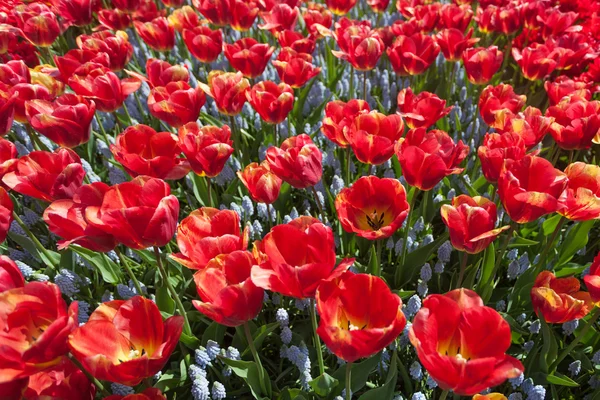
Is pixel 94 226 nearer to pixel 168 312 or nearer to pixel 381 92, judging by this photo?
pixel 168 312

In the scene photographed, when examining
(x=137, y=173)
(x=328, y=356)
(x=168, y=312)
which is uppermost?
(x=137, y=173)

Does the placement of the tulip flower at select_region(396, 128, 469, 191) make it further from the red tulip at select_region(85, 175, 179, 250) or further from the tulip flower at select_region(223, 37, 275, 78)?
the tulip flower at select_region(223, 37, 275, 78)

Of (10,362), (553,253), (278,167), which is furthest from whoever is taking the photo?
(553,253)

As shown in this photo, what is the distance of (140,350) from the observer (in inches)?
48.9

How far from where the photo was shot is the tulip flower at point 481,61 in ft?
8.09

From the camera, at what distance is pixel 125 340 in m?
1.21

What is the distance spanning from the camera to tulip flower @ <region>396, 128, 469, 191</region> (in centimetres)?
158

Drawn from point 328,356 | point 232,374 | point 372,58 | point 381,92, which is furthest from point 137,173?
point 381,92

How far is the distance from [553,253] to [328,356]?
1038 mm

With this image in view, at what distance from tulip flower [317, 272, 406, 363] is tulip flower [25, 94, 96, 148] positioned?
1271 mm

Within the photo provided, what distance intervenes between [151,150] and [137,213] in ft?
1.66

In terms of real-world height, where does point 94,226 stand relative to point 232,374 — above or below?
above

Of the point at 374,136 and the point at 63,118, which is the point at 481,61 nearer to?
the point at 374,136

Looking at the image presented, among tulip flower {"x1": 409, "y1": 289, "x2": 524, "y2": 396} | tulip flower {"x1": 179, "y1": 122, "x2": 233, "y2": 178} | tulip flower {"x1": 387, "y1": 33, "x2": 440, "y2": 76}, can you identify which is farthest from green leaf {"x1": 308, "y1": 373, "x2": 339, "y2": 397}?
tulip flower {"x1": 387, "y1": 33, "x2": 440, "y2": 76}
